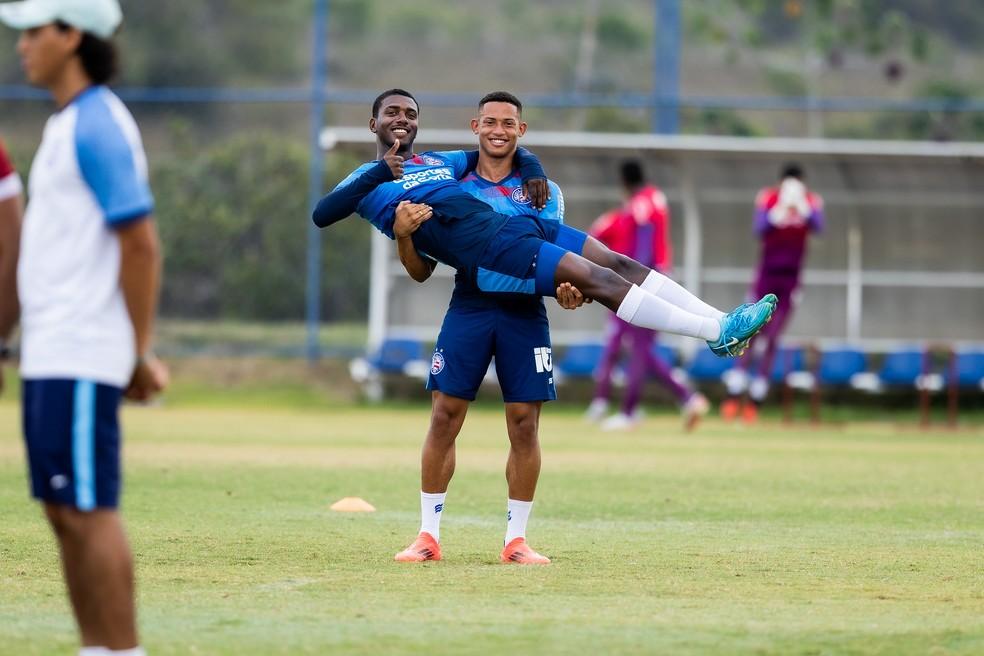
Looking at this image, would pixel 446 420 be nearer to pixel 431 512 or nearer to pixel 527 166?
pixel 431 512

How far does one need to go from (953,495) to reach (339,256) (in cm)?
1584

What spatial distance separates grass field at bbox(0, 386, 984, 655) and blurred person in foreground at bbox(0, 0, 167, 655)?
0.69m

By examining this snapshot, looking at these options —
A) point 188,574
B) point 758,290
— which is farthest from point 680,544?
point 758,290

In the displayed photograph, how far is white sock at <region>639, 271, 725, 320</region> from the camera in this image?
8.22 m

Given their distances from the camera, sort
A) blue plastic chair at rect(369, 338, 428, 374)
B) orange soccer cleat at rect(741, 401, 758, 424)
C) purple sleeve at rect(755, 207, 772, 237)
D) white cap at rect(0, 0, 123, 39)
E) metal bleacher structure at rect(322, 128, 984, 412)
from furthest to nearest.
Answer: metal bleacher structure at rect(322, 128, 984, 412), blue plastic chair at rect(369, 338, 428, 374), orange soccer cleat at rect(741, 401, 758, 424), purple sleeve at rect(755, 207, 772, 237), white cap at rect(0, 0, 123, 39)

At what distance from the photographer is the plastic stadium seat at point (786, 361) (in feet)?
74.4

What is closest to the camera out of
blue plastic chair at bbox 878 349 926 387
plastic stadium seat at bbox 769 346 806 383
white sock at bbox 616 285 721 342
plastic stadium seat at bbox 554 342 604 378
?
white sock at bbox 616 285 721 342

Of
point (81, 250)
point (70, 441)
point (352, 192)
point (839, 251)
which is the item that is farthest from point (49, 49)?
point (839, 251)

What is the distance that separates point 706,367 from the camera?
23.2m

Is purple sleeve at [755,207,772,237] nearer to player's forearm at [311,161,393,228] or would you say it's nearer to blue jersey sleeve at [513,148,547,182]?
blue jersey sleeve at [513,148,547,182]

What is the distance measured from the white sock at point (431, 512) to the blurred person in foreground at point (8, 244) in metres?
2.99

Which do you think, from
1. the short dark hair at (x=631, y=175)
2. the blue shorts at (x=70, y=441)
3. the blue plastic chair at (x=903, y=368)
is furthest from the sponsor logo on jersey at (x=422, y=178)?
the blue plastic chair at (x=903, y=368)

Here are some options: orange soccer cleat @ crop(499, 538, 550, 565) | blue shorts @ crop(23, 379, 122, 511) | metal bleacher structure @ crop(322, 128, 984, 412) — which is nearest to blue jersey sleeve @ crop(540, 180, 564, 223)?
orange soccer cleat @ crop(499, 538, 550, 565)

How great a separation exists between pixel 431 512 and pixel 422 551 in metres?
0.24
